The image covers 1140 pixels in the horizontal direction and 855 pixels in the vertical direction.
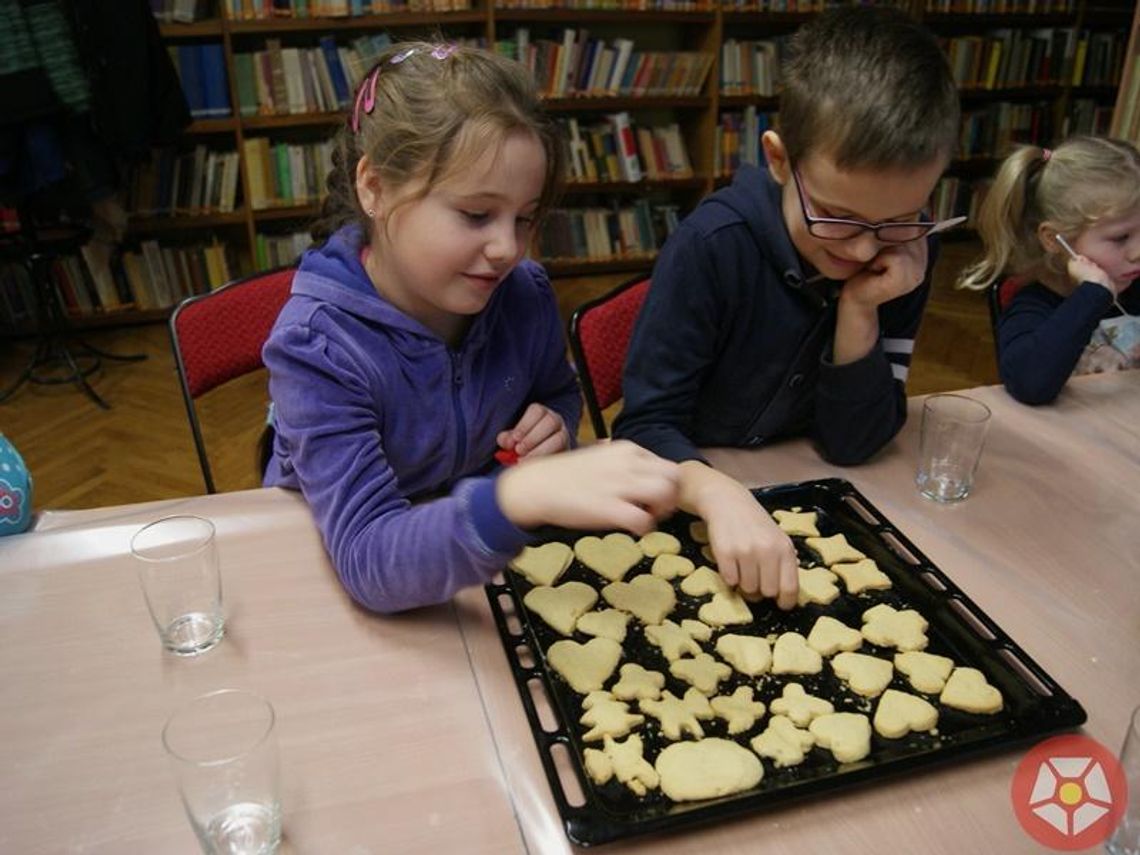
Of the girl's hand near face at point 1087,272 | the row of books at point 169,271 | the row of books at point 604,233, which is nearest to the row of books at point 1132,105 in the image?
the girl's hand near face at point 1087,272

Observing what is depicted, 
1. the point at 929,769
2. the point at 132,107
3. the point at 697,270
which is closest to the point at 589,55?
the point at 132,107

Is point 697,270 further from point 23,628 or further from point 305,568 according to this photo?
point 23,628

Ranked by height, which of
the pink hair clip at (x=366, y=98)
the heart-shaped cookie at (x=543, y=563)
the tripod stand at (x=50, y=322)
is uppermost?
the pink hair clip at (x=366, y=98)

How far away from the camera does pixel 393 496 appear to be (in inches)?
39.6

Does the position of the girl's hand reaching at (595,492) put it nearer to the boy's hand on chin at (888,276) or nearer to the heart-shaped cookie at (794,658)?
the heart-shaped cookie at (794,658)

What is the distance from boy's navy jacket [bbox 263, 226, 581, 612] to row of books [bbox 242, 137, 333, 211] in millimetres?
2619

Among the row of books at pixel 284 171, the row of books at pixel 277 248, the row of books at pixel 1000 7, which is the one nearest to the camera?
the row of books at pixel 284 171

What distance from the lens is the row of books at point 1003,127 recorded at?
15.5ft

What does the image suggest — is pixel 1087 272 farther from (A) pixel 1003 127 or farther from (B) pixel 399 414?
(A) pixel 1003 127

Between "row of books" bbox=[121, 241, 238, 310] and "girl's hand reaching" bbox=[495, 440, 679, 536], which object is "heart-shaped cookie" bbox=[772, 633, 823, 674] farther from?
"row of books" bbox=[121, 241, 238, 310]

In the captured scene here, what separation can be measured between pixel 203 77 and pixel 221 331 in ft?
7.91

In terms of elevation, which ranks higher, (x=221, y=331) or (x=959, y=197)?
(x=221, y=331)

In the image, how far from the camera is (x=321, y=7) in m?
3.48

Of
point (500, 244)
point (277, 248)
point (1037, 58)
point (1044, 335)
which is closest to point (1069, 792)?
point (500, 244)
